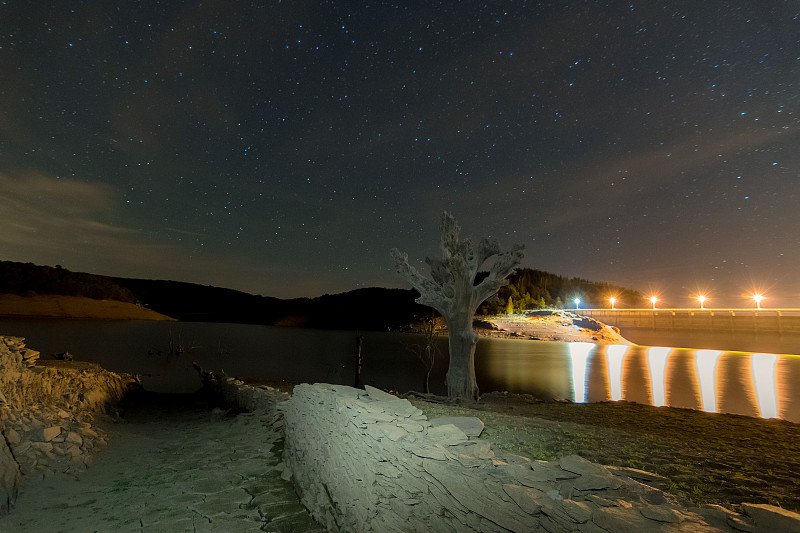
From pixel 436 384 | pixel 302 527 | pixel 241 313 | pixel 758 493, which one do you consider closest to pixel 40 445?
pixel 302 527

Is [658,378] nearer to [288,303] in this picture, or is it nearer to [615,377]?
[615,377]

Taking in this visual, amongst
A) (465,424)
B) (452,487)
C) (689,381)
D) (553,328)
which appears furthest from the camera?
(553,328)

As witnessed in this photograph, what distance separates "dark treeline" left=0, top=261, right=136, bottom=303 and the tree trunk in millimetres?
97679

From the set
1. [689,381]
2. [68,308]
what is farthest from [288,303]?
[689,381]

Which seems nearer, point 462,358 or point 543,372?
point 462,358

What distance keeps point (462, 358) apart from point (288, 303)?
124187mm

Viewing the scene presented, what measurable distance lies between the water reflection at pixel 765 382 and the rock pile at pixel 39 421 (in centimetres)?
1977

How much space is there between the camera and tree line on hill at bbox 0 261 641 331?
75.8 metres

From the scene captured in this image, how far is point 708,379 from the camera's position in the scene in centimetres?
1973

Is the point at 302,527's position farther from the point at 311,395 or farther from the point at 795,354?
the point at 795,354

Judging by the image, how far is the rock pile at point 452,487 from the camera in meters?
2.36

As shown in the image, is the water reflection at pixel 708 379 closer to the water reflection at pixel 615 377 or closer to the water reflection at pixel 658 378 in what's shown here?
the water reflection at pixel 658 378

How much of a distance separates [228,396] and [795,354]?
143ft

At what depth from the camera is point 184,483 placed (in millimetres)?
6441
